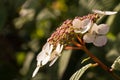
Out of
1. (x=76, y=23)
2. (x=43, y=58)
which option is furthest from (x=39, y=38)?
(x=76, y=23)

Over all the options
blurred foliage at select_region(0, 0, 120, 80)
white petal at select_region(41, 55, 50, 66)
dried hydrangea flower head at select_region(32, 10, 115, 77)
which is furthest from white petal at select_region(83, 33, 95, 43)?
blurred foliage at select_region(0, 0, 120, 80)

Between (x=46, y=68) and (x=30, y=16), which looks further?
(x=30, y=16)

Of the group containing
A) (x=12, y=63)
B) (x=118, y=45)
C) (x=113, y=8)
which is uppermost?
(x=113, y=8)

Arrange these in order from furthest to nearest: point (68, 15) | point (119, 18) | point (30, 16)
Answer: point (30, 16) < point (68, 15) < point (119, 18)

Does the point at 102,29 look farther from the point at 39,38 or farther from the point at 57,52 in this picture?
the point at 39,38

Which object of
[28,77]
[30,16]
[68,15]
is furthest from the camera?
[30,16]

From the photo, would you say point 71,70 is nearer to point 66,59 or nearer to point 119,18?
point 66,59

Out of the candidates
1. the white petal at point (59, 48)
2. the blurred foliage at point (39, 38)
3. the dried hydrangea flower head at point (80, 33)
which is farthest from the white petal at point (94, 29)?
the blurred foliage at point (39, 38)

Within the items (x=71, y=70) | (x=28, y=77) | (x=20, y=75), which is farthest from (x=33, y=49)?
(x=71, y=70)

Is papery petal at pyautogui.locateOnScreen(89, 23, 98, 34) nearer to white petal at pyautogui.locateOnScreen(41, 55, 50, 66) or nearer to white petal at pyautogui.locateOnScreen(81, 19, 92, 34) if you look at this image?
white petal at pyautogui.locateOnScreen(81, 19, 92, 34)

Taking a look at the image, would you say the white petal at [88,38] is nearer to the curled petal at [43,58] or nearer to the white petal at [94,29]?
the white petal at [94,29]
